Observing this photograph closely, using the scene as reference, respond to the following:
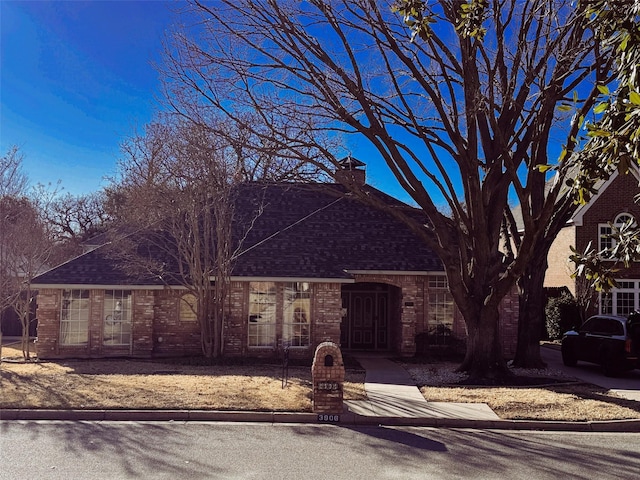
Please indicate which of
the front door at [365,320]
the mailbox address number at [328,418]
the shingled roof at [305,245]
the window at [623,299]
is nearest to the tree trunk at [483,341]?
the shingled roof at [305,245]

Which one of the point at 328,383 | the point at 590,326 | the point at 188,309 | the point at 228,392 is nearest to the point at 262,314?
the point at 188,309

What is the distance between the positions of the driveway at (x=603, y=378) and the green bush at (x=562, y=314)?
5554mm

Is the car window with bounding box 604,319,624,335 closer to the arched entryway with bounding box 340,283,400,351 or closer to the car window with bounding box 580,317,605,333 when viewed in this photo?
the car window with bounding box 580,317,605,333

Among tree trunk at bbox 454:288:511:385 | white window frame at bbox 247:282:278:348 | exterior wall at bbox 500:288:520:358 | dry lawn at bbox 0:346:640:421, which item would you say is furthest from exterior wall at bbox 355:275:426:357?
tree trunk at bbox 454:288:511:385

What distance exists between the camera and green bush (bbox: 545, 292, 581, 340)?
77.4 feet

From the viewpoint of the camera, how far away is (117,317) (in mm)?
17328

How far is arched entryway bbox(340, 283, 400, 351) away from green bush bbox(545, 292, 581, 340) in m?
8.39

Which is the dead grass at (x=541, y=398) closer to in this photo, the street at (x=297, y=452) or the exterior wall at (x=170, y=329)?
the street at (x=297, y=452)

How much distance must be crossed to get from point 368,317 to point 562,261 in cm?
1152

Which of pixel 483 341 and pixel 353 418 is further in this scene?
pixel 483 341

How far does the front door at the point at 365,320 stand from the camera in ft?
65.6

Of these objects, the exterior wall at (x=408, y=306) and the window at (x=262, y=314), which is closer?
the window at (x=262, y=314)

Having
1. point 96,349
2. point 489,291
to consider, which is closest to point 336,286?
point 489,291

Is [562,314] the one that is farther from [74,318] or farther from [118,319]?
[74,318]
